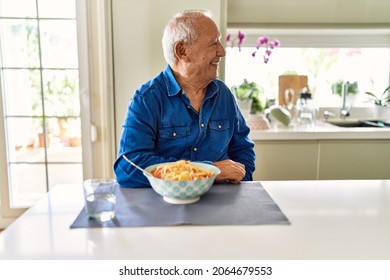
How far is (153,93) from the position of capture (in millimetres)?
1437

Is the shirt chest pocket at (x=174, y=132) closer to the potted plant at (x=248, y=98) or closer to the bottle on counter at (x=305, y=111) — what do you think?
the potted plant at (x=248, y=98)

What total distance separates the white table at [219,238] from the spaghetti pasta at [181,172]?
188mm

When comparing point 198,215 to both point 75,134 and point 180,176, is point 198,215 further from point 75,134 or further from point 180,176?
point 75,134

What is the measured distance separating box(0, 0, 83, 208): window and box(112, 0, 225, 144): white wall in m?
0.37

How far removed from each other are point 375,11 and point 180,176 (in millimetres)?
2221

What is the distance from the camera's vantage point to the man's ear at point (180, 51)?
4.69ft

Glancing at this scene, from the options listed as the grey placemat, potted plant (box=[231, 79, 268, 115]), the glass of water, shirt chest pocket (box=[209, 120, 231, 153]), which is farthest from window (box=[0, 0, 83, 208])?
the glass of water

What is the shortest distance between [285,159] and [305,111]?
1.59 ft

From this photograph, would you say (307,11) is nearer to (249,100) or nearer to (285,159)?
(249,100)

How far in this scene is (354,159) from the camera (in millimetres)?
2475

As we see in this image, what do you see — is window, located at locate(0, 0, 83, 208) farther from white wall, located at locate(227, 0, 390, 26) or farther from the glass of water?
the glass of water

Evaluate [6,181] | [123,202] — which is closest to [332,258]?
[123,202]

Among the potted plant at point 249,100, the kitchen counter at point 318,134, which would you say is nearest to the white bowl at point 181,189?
the kitchen counter at point 318,134

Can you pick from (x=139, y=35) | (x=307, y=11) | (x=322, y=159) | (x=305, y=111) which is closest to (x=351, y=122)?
(x=305, y=111)
